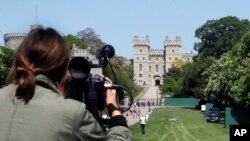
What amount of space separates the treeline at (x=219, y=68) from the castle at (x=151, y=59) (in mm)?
43764

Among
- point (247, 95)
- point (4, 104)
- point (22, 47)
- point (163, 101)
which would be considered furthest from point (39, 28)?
point (163, 101)

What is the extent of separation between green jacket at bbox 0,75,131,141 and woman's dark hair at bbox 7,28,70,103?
0.06 meters

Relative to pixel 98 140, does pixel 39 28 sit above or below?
above

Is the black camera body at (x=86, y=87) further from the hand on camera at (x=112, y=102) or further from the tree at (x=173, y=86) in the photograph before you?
the tree at (x=173, y=86)

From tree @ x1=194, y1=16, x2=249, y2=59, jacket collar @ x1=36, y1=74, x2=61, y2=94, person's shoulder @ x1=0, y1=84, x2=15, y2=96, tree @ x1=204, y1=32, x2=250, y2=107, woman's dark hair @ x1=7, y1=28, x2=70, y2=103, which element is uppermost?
tree @ x1=194, y1=16, x2=249, y2=59

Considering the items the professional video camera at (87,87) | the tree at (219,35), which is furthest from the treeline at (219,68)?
the professional video camera at (87,87)

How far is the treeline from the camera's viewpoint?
46941 mm

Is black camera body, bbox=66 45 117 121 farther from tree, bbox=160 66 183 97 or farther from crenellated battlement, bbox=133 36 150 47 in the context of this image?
crenellated battlement, bbox=133 36 150 47

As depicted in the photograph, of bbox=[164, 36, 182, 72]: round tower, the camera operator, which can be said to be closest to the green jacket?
the camera operator

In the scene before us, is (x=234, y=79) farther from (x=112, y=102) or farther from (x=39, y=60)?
(x=39, y=60)

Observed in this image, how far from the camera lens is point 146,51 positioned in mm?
184250

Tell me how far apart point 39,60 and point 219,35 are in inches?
3391

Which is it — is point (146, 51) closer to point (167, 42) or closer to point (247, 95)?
point (167, 42)

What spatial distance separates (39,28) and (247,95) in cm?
4057
